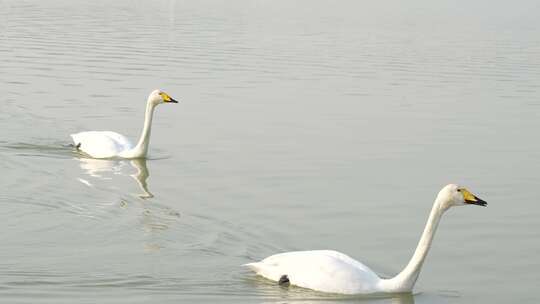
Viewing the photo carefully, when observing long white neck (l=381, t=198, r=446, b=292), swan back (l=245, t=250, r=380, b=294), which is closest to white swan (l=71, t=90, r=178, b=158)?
swan back (l=245, t=250, r=380, b=294)

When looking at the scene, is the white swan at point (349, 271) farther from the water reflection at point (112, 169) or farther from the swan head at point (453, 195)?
the water reflection at point (112, 169)

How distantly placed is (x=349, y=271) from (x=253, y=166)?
677cm

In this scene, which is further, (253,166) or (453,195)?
(253,166)

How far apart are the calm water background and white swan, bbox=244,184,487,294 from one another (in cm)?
13

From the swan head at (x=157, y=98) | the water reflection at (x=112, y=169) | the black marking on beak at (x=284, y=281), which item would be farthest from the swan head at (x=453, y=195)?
the swan head at (x=157, y=98)

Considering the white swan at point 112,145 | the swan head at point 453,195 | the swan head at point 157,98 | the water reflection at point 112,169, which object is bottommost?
the swan head at point 453,195

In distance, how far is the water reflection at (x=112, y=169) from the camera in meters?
15.9

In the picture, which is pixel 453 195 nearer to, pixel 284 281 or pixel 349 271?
pixel 349 271

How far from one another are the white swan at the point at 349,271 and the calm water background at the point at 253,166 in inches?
5.0

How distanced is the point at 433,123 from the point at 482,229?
27.7 ft

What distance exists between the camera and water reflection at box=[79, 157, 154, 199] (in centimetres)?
1591

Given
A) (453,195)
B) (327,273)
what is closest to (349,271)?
(327,273)

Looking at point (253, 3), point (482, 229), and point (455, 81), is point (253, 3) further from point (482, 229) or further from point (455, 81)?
point (482, 229)

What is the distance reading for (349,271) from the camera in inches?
404
